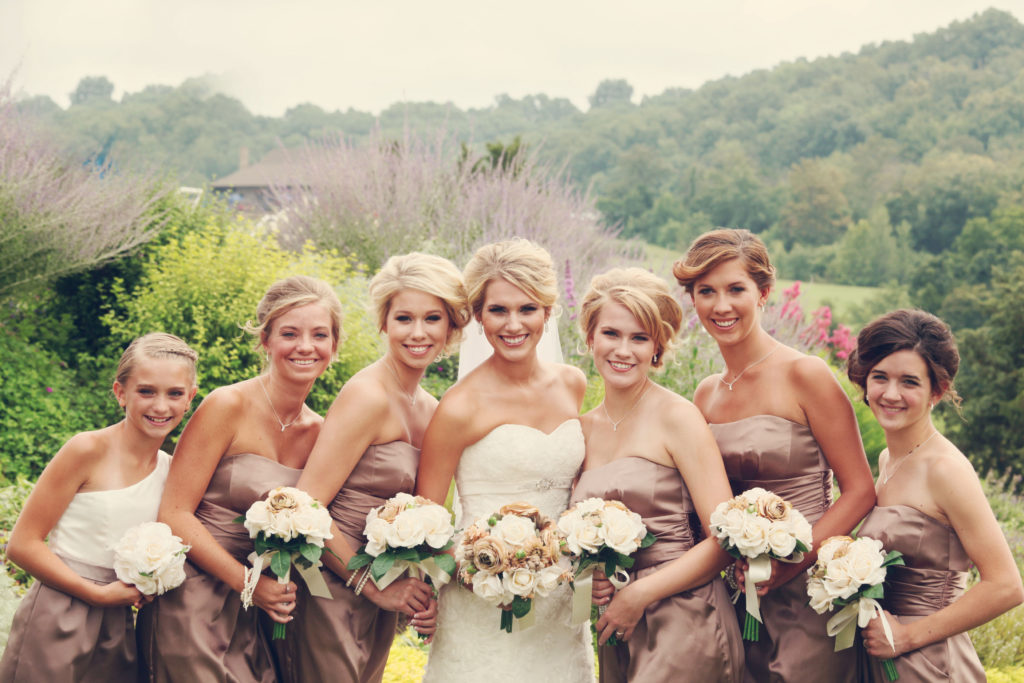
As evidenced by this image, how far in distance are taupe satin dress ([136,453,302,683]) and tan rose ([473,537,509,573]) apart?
3.35ft

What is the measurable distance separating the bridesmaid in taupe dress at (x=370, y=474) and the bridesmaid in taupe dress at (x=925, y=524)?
1.97 meters

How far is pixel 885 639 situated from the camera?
3.68m

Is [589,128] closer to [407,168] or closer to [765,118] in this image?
[765,118]

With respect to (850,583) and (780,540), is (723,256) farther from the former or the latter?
(850,583)

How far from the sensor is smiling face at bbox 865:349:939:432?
3.88 meters

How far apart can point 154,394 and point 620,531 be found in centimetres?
220

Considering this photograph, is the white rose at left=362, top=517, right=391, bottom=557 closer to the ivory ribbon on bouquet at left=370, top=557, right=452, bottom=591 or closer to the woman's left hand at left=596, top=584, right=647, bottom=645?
the ivory ribbon on bouquet at left=370, top=557, right=452, bottom=591

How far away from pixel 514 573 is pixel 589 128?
59.7 m

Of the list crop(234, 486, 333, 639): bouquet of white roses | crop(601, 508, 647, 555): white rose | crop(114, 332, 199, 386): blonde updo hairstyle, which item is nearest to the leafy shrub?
crop(114, 332, 199, 386): blonde updo hairstyle

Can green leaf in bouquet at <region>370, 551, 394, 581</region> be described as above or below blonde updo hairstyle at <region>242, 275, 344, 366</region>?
below

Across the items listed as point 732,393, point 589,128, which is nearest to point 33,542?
point 732,393

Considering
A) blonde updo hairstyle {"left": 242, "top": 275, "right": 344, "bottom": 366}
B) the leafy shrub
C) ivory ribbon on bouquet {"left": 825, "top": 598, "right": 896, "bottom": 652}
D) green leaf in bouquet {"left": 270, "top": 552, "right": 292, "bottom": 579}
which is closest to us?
ivory ribbon on bouquet {"left": 825, "top": 598, "right": 896, "bottom": 652}

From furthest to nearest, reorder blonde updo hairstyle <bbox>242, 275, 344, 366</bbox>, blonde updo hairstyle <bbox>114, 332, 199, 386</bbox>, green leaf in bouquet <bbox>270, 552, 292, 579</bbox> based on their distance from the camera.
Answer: blonde updo hairstyle <bbox>242, 275, 344, 366</bbox>
blonde updo hairstyle <bbox>114, 332, 199, 386</bbox>
green leaf in bouquet <bbox>270, 552, 292, 579</bbox>

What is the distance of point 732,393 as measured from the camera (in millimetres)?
4348
